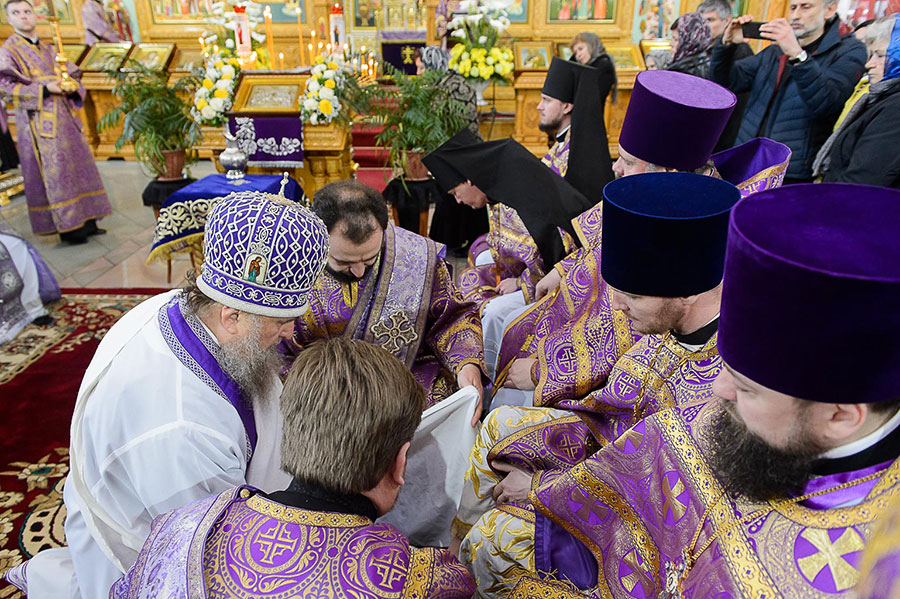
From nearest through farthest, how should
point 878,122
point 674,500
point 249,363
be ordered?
1. point 674,500
2. point 249,363
3. point 878,122

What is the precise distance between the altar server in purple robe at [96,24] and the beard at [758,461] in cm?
1240

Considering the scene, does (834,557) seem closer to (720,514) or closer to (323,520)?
(720,514)

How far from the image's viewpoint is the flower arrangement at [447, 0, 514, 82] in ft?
21.1

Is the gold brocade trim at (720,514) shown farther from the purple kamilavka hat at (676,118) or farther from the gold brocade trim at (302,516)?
the purple kamilavka hat at (676,118)

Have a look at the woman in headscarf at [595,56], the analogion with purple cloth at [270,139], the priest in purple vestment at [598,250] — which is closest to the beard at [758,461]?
the priest in purple vestment at [598,250]

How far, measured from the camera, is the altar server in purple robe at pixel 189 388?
169cm

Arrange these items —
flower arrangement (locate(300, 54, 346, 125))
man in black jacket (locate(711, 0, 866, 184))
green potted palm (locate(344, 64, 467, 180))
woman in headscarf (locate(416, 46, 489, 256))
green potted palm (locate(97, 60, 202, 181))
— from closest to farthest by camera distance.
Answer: man in black jacket (locate(711, 0, 866, 184)) < flower arrangement (locate(300, 54, 346, 125)) < green potted palm (locate(344, 64, 467, 180)) < green potted palm (locate(97, 60, 202, 181)) < woman in headscarf (locate(416, 46, 489, 256))

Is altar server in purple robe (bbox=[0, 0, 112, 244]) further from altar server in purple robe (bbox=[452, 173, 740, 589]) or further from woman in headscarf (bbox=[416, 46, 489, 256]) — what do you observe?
altar server in purple robe (bbox=[452, 173, 740, 589])

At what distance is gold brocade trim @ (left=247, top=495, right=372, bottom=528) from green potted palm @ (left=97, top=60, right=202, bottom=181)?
15.0ft

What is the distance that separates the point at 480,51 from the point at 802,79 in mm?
3261

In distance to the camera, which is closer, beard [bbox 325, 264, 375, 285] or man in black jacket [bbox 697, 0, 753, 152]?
beard [bbox 325, 264, 375, 285]

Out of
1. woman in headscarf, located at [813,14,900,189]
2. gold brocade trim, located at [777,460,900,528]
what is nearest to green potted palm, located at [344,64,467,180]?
woman in headscarf, located at [813,14,900,189]

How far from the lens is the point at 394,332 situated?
267 centimetres

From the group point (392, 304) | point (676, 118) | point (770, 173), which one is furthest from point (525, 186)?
point (770, 173)
